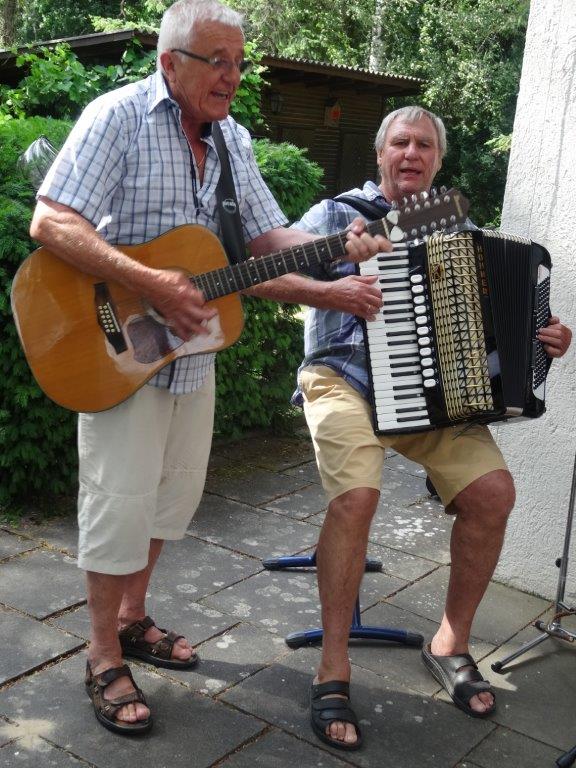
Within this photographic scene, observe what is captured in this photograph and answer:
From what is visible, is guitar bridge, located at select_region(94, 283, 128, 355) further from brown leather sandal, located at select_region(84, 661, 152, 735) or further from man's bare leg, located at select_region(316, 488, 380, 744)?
brown leather sandal, located at select_region(84, 661, 152, 735)

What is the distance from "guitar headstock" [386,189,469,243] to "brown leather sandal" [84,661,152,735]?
5.09 ft

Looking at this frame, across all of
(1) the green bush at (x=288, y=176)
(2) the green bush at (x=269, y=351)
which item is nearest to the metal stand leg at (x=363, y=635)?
(2) the green bush at (x=269, y=351)

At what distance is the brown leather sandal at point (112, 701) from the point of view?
2.64 meters

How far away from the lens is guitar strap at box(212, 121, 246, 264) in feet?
9.02

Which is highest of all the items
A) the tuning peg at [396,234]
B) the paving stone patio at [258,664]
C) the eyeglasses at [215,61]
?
the eyeglasses at [215,61]

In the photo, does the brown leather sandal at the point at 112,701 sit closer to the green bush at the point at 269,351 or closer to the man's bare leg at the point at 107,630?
the man's bare leg at the point at 107,630

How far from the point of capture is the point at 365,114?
64.5 feet

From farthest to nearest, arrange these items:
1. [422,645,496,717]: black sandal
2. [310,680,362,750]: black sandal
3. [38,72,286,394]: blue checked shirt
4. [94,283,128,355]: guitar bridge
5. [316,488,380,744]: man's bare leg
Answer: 1. [422,645,496,717]: black sandal
2. [316,488,380,744]: man's bare leg
3. [310,680,362,750]: black sandal
4. [94,283,128,355]: guitar bridge
5. [38,72,286,394]: blue checked shirt

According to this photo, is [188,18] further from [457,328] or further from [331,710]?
[331,710]

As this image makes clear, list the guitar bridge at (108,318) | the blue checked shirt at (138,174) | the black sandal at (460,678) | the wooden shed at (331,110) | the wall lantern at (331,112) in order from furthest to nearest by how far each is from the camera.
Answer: the wall lantern at (331,112)
the wooden shed at (331,110)
the black sandal at (460,678)
the guitar bridge at (108,318)
the blue checked shirt at (138,174)

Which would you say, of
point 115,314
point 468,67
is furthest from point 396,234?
point 468,67

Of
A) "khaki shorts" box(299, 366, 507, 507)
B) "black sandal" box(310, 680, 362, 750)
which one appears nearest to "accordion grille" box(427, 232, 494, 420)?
Answer: "khaki shorts" box(299, 366, 507, 507)

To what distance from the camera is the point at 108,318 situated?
8.47 ft

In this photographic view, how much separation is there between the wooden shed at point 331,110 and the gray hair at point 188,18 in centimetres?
1134
